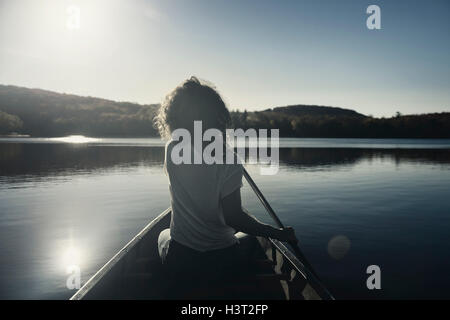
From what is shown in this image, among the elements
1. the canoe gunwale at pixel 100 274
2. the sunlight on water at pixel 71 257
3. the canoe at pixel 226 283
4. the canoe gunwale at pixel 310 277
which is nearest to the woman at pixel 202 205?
the canoe at pixel 226 283

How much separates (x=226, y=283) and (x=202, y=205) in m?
1.00

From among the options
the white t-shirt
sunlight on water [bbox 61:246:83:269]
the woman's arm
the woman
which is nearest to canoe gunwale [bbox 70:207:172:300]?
the woman

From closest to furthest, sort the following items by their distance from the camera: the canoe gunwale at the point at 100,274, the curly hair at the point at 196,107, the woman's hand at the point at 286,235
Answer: the curly hair at the point at 196,107
the woman's hand at the point at 286,235
the canoe gunwale at the point at 100,274

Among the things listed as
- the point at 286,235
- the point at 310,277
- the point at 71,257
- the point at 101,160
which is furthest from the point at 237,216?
the point at 101,160

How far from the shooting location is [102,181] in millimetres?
23297

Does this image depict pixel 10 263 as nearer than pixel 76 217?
Yes

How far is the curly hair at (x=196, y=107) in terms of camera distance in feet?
Result: 9.98

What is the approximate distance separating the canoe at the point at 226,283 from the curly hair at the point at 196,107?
152 cm

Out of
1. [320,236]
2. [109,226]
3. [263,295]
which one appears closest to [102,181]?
[109,226]

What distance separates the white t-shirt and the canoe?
527mm

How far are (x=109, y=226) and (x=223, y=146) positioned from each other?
1043 cm

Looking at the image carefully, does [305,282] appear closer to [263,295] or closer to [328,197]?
[263,295]

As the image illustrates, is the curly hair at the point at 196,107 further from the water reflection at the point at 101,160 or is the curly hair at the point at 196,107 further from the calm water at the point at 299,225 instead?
the water reflection at the point at 101,160

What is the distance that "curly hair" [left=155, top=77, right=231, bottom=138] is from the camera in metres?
3.04
